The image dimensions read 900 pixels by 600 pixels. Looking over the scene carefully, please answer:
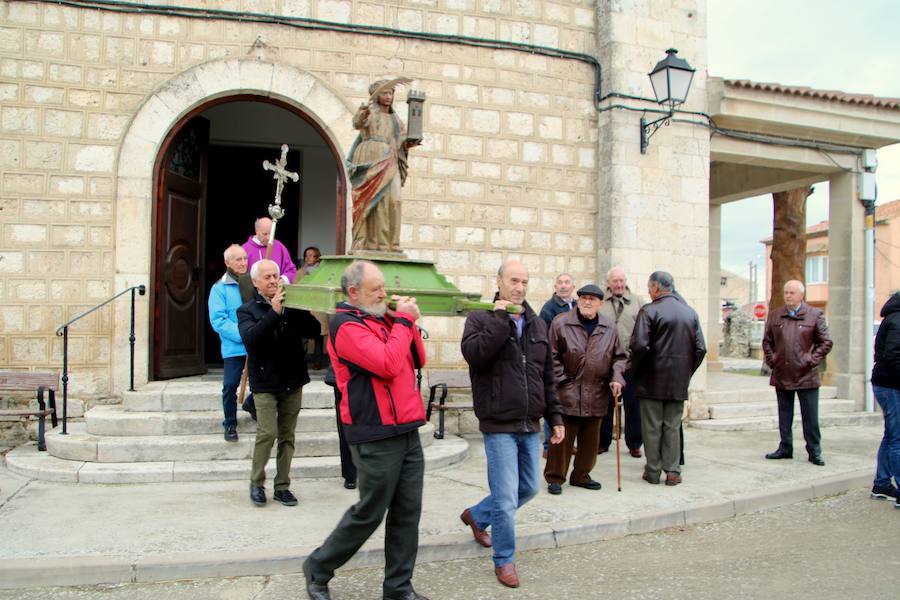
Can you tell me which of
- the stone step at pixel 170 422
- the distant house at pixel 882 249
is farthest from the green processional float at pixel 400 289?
the distant house at pixel 882 249

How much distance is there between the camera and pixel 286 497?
5.56 meters

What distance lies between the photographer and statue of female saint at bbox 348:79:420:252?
571 cm

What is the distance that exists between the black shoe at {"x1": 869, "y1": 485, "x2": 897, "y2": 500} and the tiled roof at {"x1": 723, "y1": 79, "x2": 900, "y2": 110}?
18.6ft

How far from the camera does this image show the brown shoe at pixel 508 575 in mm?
4211

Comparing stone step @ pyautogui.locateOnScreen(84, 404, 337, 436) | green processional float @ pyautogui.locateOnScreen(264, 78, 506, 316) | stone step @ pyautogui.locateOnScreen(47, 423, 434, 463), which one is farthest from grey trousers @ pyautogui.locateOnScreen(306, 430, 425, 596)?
stone step @ pyautogui.locateOnScreen(84, 404, 337, 436)

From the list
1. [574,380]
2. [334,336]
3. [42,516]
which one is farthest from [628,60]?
[42,516]

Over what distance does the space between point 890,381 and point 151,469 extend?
5985mm

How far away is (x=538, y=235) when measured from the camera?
9086mm

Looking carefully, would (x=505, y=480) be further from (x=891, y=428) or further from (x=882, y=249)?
(x=882, y=249)

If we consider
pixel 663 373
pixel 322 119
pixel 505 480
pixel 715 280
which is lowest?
pixel 505 480

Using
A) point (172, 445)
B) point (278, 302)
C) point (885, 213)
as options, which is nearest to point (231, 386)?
point (172, 445)

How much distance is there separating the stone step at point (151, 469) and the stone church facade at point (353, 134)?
130 cm

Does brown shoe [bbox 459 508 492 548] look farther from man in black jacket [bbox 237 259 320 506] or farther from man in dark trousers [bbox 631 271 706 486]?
man in dark trousers [bbox 631 271 706 486]

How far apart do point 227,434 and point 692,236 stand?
6223mm
